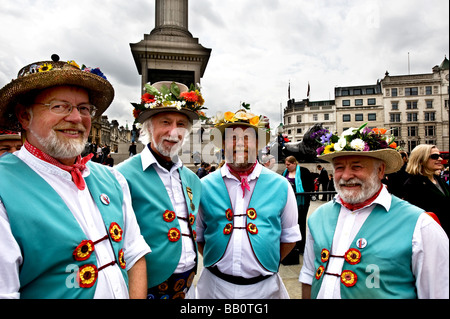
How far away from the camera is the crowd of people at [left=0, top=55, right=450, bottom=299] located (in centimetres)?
135

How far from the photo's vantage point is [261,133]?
3.16 m

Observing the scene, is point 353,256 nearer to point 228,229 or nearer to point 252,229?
point 252,229

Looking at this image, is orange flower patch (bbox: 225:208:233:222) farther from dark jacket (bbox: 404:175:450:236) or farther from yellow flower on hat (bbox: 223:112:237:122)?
dark jacket (bbox: 404:175:450:236)

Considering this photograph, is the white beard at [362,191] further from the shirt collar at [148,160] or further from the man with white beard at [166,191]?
the shirt collar at [148,160]

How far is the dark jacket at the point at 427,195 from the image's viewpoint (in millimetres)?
3644

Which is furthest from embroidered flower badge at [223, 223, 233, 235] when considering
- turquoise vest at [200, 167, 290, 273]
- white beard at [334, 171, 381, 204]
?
white beard at [334, 171, 381, 204]

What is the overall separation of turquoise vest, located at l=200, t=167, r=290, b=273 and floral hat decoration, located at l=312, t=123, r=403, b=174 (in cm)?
71

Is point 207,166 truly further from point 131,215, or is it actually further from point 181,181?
point 131,215

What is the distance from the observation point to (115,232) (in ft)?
5.31

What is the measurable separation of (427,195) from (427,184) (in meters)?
0.16

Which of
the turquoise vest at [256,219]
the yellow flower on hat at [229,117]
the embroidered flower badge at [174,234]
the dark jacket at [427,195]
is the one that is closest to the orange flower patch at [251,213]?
the turquoise vest at [256,219]

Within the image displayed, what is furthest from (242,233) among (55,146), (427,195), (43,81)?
(427,195)

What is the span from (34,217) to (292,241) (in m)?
2.18
